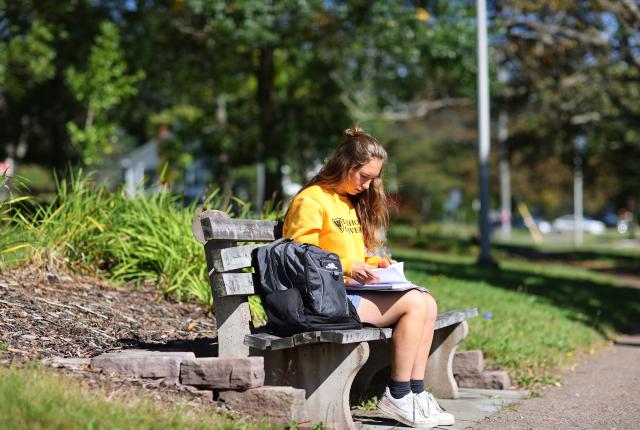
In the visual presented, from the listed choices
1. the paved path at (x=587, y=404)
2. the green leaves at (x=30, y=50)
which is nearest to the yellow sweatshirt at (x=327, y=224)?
the paved path at (x=587, y=404)

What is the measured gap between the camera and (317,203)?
199 inches

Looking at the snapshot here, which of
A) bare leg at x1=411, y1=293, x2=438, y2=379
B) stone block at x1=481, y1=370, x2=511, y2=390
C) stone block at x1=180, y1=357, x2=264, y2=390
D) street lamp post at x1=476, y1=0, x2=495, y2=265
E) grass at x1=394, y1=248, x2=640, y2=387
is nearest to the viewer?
stone block at x1=180, y1=357, x2=264, y2=390

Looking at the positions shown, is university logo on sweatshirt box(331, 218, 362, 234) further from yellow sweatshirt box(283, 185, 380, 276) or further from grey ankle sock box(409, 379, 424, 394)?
grey ankle sock box(409, 379, 424, 394)

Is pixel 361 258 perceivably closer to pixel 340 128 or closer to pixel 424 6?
pixel 424 6

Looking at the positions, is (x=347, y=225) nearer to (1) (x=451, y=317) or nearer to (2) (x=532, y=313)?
(1) (x=451, y=317)

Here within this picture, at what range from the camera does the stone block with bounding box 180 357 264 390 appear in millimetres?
4578

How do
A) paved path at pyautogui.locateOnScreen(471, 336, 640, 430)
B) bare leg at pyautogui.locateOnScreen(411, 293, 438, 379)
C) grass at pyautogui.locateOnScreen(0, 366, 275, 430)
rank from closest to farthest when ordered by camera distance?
grass at pyautogui.locateOnScreen(0, 366, 275, 430), bare leg at pyautogui.locateOnScreen(411, 293, 438, 379), paved path at pyautogui.locateOnScreen(471, 336, 640, 430)

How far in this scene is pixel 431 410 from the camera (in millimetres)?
5027

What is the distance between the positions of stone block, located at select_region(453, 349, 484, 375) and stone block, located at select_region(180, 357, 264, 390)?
245 centimetres

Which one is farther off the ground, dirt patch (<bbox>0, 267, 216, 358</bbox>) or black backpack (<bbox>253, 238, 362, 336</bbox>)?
black backpack (<bbox>253, 238, 362, 336</bbox>)

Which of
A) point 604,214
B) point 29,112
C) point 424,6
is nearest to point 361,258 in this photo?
point 424,6

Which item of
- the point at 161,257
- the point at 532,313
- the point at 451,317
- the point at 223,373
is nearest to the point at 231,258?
the point at 223,373

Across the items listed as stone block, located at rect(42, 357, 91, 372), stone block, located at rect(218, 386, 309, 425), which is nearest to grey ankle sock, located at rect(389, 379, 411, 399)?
stone block, located at rect(218, 386, 309, 425)

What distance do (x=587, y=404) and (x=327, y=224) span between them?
7.90ft
